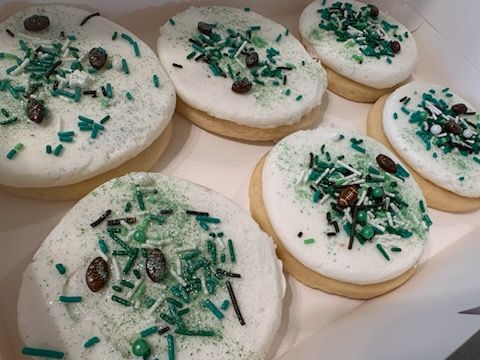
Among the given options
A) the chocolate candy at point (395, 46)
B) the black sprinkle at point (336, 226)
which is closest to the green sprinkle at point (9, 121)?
the black sprinkle at point (336, 226)

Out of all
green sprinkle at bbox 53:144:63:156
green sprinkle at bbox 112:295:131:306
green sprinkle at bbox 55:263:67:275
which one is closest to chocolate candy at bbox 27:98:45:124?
green sprinkle at bbox 53:144:63:156

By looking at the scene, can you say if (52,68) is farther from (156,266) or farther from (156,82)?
(156,266)

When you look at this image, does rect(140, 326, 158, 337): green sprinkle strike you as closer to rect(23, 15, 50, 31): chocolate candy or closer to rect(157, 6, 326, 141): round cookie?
rect(157, 6, 326, 141): round cookie

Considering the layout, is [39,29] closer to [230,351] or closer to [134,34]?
[134,34]

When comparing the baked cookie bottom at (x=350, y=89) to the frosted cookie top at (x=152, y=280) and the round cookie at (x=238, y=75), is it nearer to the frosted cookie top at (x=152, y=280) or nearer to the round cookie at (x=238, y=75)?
the round cookie at (x=238, y=75)

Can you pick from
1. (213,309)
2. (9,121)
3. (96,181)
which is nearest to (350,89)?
(96,181)

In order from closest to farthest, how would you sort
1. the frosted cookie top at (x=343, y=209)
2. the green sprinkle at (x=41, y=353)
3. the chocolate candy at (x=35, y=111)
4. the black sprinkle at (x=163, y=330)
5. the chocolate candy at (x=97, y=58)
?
the green sprinkle at (x=41, y=353), the black sprinkle at (x=163, y=330), the chocolate candy at (x=35, y=111), the frosted cookie top at (x=343, y=209), the chocolate candy at (x=97, y=58)
